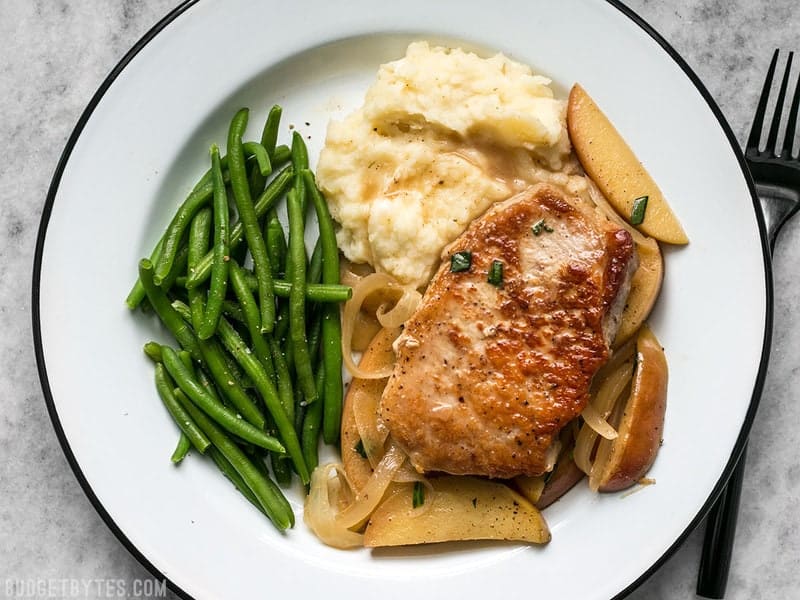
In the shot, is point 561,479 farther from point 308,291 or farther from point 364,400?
point 308,291

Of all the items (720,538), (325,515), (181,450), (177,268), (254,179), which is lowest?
(720,538)

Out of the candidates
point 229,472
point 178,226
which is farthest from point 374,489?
point 178,226

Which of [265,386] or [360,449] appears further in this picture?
[360,449]

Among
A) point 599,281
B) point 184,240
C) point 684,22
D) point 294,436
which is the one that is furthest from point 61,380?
point 684,22

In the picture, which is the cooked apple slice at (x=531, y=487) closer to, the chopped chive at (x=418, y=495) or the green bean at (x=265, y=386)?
the chopped chive at (x=418, y=495)

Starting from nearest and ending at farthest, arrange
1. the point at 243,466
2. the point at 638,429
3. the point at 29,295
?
the point at 638,429, the point at 243,466, the point at 29,295

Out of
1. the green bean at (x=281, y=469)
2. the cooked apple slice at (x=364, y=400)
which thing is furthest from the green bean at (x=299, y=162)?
the green bean at (x=281, y=469)
